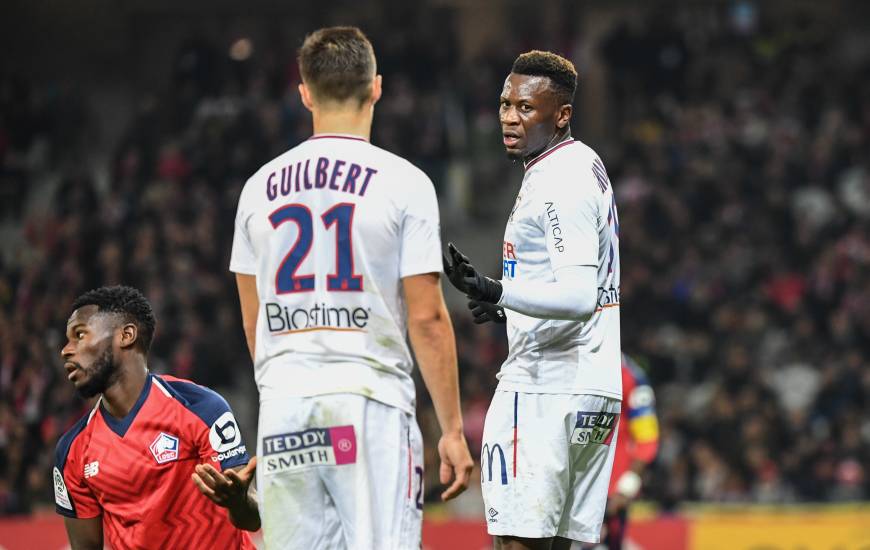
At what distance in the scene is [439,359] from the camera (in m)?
4.46

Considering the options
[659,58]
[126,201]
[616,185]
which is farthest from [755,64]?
[126,201]

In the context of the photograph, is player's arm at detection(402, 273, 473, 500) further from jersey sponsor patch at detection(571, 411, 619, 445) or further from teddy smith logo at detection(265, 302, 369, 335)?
jersey sponsor patch at detection(571, 411, 619, 445)

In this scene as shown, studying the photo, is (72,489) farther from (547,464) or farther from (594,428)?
(594,428)

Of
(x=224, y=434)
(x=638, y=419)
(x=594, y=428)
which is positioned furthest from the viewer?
(x=638, y=419)

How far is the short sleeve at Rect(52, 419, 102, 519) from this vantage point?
571cm

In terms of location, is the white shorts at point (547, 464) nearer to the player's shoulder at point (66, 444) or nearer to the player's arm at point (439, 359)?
the player's arm at point (439, 359)

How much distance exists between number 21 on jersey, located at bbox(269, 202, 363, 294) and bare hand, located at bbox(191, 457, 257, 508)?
852 mm

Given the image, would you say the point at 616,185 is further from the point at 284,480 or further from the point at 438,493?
the point at 284,480

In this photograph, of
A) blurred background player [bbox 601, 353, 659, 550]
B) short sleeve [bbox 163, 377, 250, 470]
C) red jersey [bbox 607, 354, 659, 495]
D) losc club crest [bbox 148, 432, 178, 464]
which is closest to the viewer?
short sleeve [bbox 163, 377, 250, 470]

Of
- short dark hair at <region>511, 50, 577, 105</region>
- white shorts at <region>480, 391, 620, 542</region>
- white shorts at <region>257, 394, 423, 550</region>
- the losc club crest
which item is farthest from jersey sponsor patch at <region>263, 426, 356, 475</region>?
short dark hair at <region>511, 50, 577, 105</region>

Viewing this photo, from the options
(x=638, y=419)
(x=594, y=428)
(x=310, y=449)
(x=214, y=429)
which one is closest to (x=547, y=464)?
(x=594, y=428)

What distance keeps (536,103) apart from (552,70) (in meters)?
0.15

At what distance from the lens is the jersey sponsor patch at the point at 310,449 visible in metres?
4.41

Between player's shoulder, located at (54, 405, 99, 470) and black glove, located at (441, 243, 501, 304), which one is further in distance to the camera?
player's shoulder, located at (54, 405, 99, 470)
